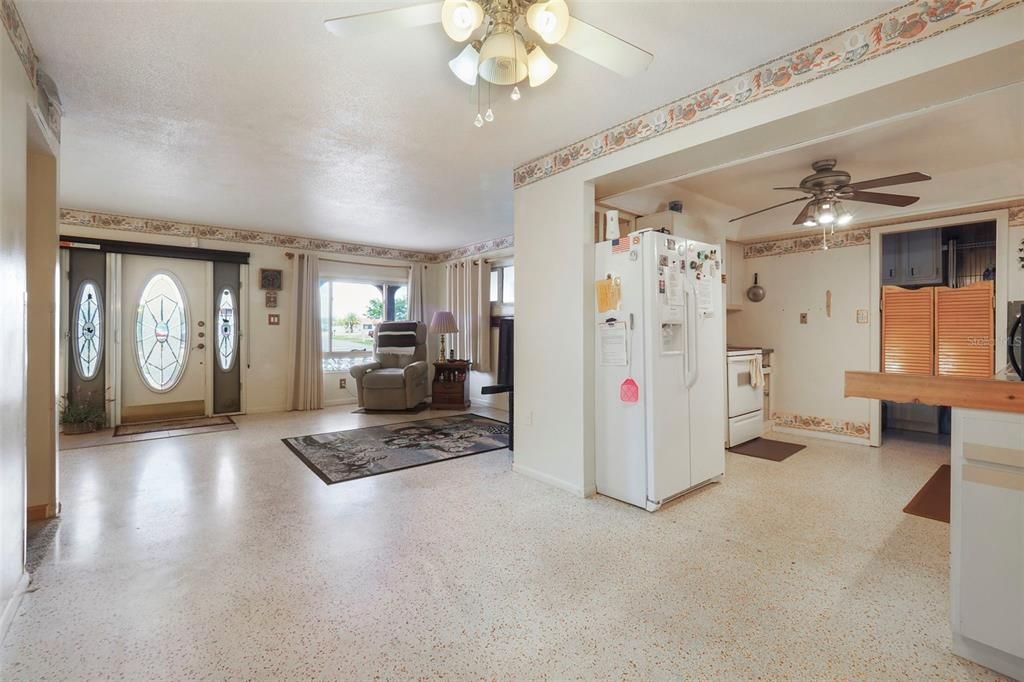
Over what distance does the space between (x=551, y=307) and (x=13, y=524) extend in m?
2.82

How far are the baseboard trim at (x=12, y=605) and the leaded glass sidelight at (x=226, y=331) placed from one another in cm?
415

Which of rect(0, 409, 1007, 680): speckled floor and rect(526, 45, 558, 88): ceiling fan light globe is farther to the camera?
rect(526, 45, 558, 88): ceiling fan light globe

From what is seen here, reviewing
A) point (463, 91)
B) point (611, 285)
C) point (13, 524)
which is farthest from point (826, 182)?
point (13, 524)

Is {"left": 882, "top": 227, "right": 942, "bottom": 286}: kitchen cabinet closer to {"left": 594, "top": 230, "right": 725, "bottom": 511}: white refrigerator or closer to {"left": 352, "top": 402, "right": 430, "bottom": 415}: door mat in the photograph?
{"left": 594, "top": 230, "right": 725, "bottom": 511}: white refrigerator

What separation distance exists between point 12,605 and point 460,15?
2.76 meters

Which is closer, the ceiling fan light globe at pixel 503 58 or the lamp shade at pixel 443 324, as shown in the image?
the ceiling fan light globe at pixel 503 58

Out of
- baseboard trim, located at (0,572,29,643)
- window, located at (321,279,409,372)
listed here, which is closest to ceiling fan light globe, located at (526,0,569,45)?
baseboard trim, located at (0,572,29,643)

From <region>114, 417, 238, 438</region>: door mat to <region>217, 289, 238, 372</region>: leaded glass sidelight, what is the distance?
2.29ft

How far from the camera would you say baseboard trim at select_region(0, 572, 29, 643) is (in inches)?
62.6

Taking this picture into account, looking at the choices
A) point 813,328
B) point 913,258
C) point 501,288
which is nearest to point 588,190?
point 813,328

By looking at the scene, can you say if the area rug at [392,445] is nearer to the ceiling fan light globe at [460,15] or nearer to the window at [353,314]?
the window at [353,314]

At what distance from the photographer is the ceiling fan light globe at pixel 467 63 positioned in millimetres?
1755

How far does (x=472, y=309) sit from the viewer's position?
21.3 feet

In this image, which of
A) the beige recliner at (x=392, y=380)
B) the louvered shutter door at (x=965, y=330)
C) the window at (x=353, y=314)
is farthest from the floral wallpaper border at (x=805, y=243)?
the window at (x=353, y=314)
